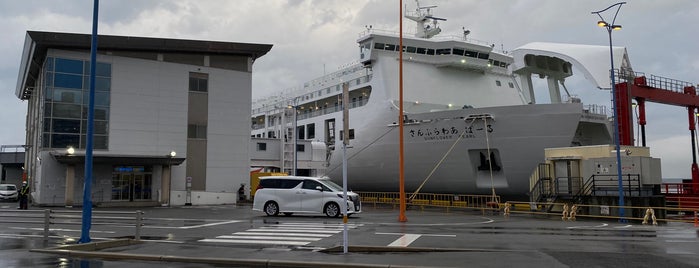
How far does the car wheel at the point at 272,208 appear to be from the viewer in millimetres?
21875

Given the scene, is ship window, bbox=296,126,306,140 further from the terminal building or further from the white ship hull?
the white ship hull

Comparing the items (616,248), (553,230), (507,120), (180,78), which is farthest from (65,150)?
(616,248)

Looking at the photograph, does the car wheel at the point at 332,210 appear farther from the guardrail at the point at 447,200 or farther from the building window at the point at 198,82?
the building window at the point at 198,82

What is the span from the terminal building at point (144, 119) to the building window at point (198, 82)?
0.21 ft

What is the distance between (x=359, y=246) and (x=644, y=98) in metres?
23.1

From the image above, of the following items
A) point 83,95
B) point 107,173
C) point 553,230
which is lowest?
point 553,230

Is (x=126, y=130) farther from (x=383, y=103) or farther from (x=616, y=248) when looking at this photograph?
(x=616, y=248)

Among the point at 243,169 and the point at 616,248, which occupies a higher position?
the point at 243,169

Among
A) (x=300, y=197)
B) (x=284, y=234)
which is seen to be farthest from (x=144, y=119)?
(x=284, y=234)

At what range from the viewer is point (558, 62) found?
33.1m

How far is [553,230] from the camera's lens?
16578 millimetres

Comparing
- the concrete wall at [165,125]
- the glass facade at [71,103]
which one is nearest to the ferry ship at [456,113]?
the concrete wall at [165,125]

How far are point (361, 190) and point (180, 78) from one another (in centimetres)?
1447

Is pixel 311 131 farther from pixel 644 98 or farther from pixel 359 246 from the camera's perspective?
pixel 359 246
